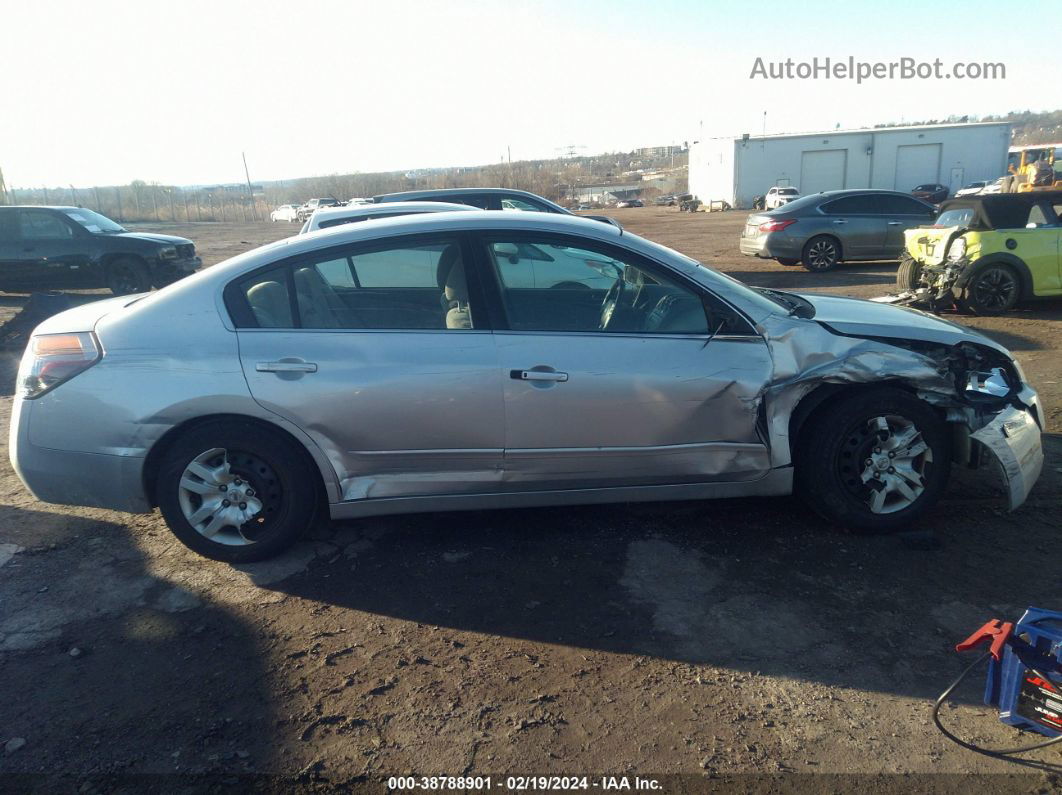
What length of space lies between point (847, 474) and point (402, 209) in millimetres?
6277

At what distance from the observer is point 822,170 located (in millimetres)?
50062

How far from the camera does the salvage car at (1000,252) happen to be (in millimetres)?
9352

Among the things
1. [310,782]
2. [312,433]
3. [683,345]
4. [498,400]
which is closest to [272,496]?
[312,433]

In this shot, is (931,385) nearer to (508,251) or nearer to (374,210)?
(508,251)

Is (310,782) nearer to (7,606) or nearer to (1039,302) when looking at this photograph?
(7,606)

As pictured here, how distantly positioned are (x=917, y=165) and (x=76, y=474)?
54221 millimetres

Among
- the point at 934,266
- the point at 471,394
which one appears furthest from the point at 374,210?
the point at 934,266

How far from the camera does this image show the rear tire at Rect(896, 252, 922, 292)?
10.7 meters

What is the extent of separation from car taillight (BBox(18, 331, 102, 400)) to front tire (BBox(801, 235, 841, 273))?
13070 millimetres

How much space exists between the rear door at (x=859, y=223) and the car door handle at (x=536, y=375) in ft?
40.4

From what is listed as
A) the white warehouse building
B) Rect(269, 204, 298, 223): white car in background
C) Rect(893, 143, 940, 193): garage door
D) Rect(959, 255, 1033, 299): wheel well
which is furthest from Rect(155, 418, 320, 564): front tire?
Rect(893, 143, 940, 193): garage door

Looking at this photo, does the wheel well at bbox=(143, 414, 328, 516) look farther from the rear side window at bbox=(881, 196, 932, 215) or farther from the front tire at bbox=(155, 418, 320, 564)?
the rear side window at bbox=(881, 196, 932, 215)

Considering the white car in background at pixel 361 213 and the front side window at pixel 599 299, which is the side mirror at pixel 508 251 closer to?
the front side window at pixel 599 299

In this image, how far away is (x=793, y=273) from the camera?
14.6m
